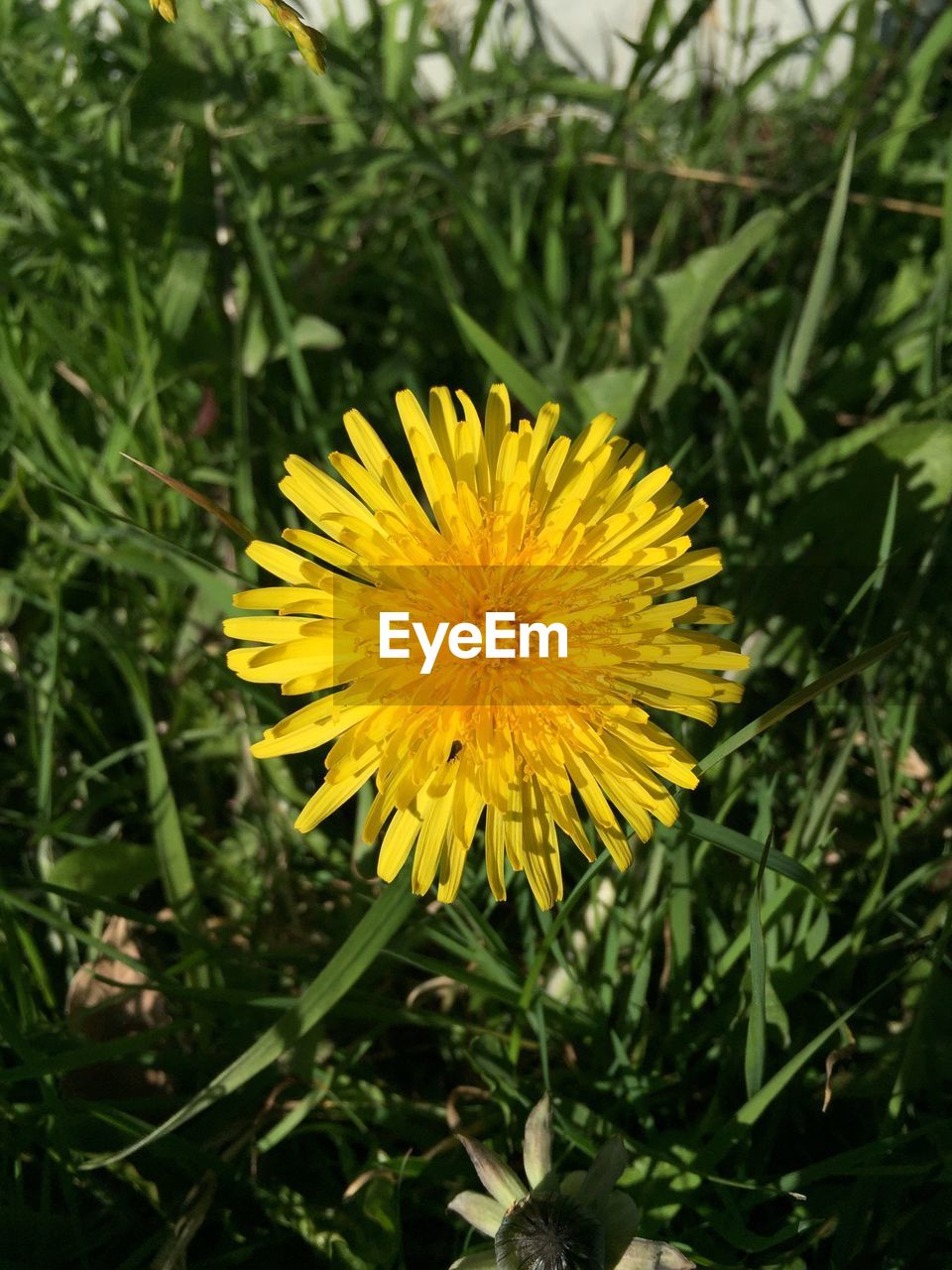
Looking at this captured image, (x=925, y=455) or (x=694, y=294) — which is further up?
(x=694, y=294)

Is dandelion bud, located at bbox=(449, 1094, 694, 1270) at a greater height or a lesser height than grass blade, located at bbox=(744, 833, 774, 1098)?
lesser

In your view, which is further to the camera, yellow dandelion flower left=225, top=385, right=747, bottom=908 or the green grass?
the green grass

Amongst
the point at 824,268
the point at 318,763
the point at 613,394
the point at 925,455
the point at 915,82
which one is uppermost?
the point at 915,82

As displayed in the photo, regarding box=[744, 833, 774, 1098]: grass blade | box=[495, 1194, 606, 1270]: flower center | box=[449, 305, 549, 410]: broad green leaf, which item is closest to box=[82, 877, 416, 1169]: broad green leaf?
box=[495, 1194, 606, 1270]: flower center

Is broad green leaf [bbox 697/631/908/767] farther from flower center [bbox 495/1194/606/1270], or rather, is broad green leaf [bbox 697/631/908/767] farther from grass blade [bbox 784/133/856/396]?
grass blade [bbox 784/133/856/396]

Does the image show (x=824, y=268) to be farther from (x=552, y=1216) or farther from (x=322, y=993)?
(x=552, y=1216)

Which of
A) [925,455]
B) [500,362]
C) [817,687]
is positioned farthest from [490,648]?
[925,455]
